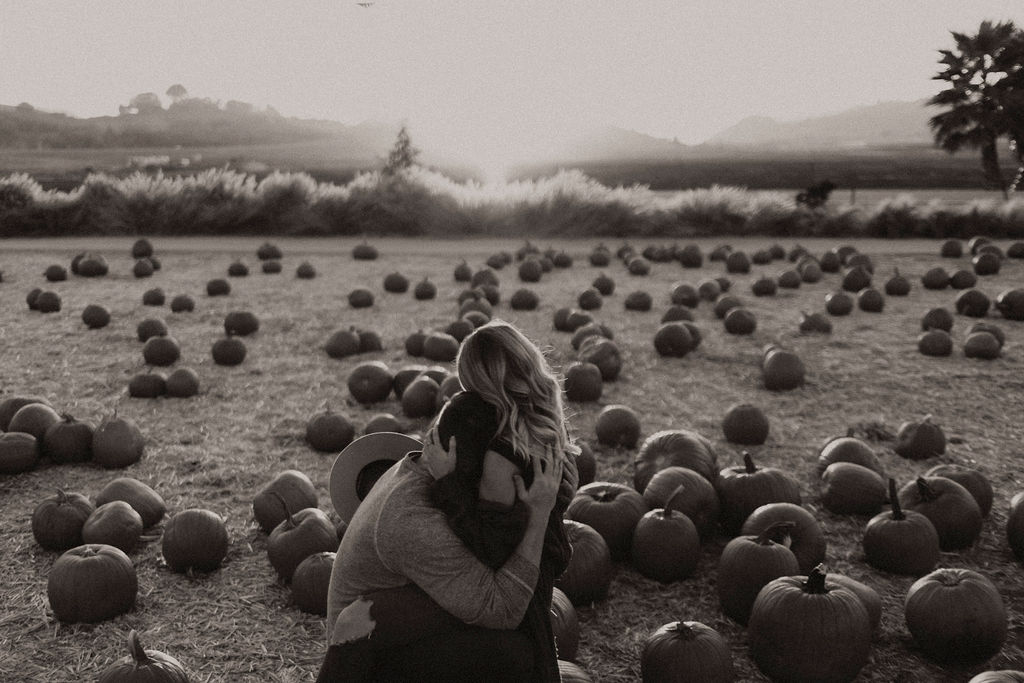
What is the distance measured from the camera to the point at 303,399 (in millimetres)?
8430

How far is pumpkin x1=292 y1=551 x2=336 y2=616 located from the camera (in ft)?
14.8

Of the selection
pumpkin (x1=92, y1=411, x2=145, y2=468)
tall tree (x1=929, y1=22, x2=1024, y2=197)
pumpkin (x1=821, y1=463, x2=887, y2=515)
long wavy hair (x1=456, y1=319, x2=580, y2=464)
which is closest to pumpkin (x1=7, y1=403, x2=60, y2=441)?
pumpkin (x1=92, y1=411, x2=145, y2=468)

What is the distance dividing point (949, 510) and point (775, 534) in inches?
49.5

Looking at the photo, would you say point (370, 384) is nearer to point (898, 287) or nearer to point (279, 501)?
point (279, 501)

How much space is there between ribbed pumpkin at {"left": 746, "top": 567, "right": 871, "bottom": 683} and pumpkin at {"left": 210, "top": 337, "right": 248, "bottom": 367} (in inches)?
279

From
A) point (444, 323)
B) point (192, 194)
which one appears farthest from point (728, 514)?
point (192, 194)

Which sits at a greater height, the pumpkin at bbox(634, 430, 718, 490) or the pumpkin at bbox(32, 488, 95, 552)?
the pumpkin at bbox(634, 430, 718, 490)

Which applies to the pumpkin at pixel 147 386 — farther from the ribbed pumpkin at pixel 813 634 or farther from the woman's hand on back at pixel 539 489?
the ribbed pumpkin at pixel 813 634

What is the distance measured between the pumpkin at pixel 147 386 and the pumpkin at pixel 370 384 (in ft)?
6.17

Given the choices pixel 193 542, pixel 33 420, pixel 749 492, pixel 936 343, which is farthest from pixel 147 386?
pixel 936 343

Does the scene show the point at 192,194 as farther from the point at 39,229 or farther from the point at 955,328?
the point at 955,328

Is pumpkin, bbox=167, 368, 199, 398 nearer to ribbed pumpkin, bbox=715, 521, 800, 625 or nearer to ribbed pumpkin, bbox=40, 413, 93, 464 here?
ribbed pumpkin, bbox=40, 413, 93, 464

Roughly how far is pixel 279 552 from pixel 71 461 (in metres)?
2.67

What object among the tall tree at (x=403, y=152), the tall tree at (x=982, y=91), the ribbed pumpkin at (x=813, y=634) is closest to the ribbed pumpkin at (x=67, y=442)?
the ribbed pumpkin at (x=813, y=634)
